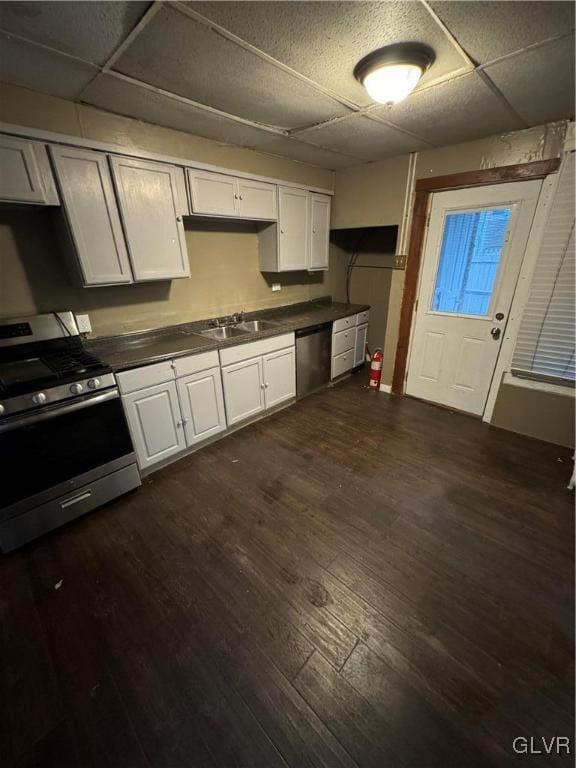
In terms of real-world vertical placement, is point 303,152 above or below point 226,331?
above

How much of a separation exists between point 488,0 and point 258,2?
33.8 inches

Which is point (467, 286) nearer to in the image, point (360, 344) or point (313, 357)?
point (360, 344)

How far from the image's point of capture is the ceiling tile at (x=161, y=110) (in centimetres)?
175

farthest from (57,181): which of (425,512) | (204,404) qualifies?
(425,512)

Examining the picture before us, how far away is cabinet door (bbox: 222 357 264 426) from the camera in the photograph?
2.71m

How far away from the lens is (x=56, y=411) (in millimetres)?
1705

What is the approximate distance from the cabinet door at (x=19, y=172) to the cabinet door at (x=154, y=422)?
4.15 ft

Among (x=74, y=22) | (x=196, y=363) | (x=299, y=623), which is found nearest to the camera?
(x=74, y=22)

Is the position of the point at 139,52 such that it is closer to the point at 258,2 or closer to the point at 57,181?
the point at 258,2

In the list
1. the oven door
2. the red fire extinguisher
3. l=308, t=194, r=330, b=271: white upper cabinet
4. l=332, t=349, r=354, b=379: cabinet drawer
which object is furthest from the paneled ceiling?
l=332, t=349, r=354, b=379: cabinet drawer

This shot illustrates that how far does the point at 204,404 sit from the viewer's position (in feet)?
8.45

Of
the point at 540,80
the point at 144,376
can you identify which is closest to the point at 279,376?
the point at 144,376

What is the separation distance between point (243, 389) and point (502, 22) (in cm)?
256

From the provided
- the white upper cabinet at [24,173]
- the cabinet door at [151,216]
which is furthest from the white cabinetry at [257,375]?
the white upper cabinet at [24,173]
